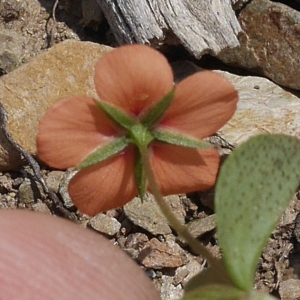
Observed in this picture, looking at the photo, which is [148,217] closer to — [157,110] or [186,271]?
[186,271]

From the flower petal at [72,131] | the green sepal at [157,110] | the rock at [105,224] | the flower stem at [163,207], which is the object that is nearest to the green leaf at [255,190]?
the flower stem at [163,207]

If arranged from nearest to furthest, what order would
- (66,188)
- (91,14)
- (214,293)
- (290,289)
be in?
(214,293)
(290,289)
(66,188)
(91,14)

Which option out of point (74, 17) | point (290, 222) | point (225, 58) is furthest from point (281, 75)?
point (74, 17)

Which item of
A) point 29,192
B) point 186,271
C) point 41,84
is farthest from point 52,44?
point 186,271

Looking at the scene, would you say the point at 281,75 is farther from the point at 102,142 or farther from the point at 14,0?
the point at 102,142

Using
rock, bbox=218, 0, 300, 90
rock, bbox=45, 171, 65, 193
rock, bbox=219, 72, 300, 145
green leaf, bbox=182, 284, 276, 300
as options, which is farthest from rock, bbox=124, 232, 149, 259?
green leaf, bbox=182, 284, 276, 300

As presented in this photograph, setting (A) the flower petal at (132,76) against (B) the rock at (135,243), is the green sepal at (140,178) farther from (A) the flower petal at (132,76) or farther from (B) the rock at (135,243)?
(B) the rock at (135,243)
